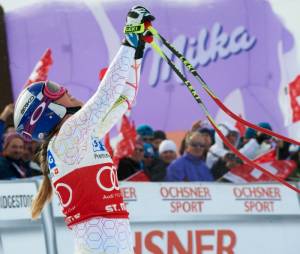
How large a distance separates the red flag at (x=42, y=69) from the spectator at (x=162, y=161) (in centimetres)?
161

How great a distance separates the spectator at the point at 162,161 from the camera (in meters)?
9.15

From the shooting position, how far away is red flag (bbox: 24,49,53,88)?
10.2 meters

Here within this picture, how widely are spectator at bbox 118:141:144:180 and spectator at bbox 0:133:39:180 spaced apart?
859 millimetres

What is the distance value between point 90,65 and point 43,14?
85cm

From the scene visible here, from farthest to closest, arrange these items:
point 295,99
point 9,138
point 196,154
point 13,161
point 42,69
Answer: point 295,99 → point 42,69 → point 196,154 → point 9,138 → point 13,161

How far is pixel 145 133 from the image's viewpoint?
1027cm

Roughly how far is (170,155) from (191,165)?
61cm

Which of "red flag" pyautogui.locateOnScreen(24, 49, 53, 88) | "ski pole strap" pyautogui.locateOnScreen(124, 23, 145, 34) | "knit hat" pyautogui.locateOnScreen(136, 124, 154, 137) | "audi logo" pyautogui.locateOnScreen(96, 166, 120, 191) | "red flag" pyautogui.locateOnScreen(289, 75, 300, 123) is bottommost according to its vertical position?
"audi logo" pyautogui.locateOnScreen(96, 166, 120, 191)

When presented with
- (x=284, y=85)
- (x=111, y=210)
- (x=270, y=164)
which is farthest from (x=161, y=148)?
(x=111, y=210)

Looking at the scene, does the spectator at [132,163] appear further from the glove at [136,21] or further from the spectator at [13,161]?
the glove at [136,21]

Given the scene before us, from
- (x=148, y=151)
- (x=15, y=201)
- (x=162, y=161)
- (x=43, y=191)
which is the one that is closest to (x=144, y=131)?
(x=148, y=151)

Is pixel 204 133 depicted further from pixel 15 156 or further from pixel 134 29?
pixel 134 29

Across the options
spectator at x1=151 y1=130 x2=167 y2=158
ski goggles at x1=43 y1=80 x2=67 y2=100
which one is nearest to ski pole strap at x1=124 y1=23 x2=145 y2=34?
ski goggles at x1=43 y1=80 x2=67 y2=100

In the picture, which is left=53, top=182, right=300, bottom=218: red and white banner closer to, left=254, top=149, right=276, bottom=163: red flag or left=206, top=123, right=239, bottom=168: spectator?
left=254, top=149, right=276, bottom=163: red flag
